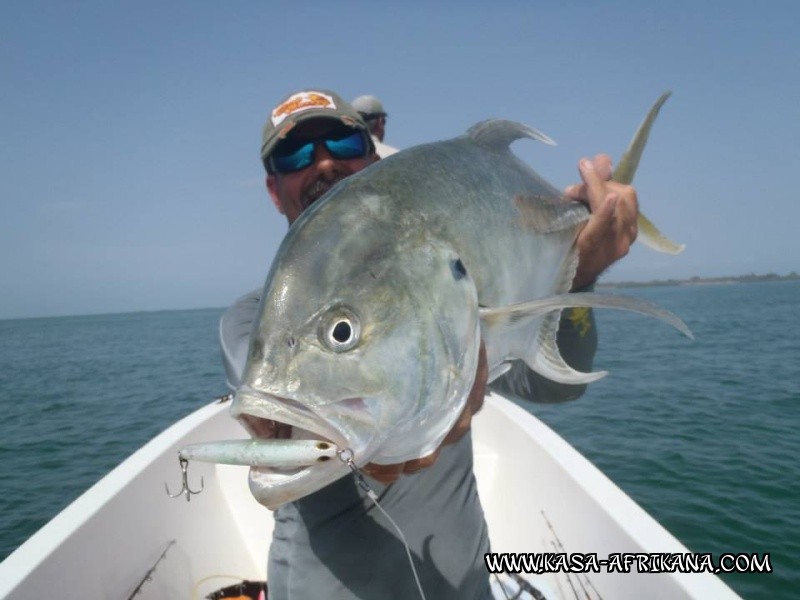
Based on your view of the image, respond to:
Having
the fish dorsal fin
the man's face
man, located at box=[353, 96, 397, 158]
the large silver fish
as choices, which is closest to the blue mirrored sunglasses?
the man's face

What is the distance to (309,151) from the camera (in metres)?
2.78

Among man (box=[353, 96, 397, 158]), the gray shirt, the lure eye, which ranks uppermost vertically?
man (box=[353, 96, 397, 158])

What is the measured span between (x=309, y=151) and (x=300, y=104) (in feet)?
0.86

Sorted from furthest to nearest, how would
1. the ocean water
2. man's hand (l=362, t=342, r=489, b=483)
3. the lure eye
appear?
the ocean water < man's hand (l=362, t=342, r=489, b=483) < the lure eye

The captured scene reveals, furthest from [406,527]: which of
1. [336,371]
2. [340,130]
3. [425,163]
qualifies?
[340,130]

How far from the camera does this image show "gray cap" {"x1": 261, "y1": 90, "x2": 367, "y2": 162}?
2.74 metres

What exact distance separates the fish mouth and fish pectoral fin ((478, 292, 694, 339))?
537 millimetres

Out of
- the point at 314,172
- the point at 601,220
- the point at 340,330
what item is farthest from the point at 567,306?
the point at 314,172

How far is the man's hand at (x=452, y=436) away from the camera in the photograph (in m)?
1.47

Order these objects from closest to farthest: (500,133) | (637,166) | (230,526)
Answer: (500,133) < (637,166) < (230,526)

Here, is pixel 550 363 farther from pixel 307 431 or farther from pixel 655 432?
pixel 655 432

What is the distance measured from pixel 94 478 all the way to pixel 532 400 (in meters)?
9.83

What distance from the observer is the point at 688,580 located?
2.34 m

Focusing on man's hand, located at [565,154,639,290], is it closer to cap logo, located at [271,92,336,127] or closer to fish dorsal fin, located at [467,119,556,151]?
fish dorsal fin, located at [467,119,556,151]
